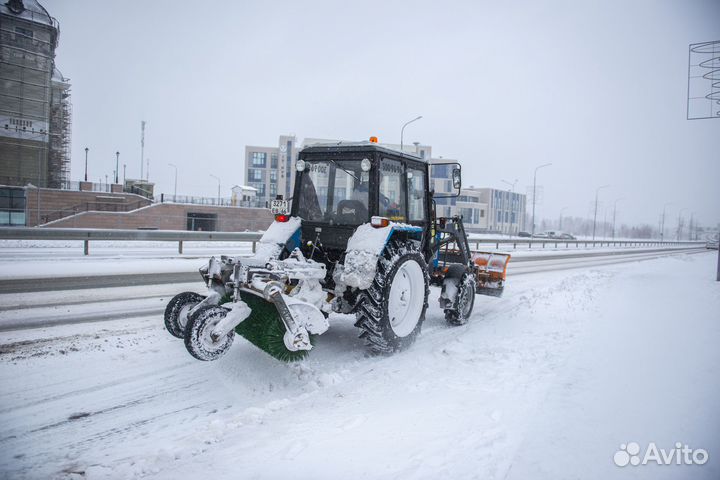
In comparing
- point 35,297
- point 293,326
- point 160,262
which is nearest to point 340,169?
point 293,326

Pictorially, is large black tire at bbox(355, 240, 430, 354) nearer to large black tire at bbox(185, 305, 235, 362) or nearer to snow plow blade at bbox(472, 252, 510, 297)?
large black tire at bbox(185, 305, 235, 362)

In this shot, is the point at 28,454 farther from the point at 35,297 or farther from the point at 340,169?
the point at 35,297

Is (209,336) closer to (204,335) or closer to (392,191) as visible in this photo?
(204,335)

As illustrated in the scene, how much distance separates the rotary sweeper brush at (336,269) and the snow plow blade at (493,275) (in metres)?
0.99

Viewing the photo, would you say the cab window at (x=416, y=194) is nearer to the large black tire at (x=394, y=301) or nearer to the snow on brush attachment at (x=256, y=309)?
the large black tire at (x=394, y=301)

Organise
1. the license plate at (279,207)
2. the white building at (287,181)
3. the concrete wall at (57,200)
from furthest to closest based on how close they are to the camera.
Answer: the white building at (287,181) < the concrete wall at (57,200) < the license plate at (279,207)

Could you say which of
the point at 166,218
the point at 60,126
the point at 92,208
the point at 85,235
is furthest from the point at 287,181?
the point at 85,235

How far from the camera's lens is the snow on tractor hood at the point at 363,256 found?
4203 mm

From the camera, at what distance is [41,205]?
25266 mm

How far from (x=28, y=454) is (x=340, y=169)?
386cm

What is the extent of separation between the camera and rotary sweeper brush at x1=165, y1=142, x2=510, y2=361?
3596mm

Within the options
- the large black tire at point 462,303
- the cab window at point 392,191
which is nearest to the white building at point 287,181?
the large black tire at point 462,303

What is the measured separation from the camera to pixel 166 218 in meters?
28.5

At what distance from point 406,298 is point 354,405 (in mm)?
1886
